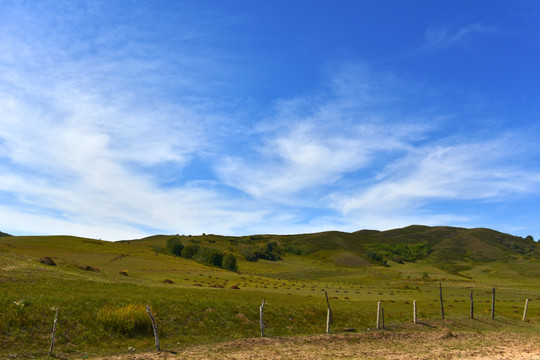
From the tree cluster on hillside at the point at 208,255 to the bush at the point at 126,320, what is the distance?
13930 centimetres

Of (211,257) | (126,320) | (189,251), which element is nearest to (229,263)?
(211,257)

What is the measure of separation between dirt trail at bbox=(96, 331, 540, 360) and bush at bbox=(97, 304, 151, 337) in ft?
20.0

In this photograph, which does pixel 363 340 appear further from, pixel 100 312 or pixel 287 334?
pixel 100 312

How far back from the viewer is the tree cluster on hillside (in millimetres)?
169625

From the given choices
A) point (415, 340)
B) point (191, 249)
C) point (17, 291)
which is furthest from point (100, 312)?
point (191, 249)

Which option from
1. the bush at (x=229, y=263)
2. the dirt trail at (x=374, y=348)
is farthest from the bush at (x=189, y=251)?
the dirt trail at (x=374, y=348)

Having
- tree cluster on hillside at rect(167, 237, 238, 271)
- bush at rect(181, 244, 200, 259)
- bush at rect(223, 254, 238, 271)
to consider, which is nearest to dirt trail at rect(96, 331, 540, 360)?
bush at rect(223, 254, 238, 271)

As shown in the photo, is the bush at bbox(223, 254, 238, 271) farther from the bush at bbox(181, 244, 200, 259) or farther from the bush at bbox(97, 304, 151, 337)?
the bush at bbox(97, 304, 151, 337)

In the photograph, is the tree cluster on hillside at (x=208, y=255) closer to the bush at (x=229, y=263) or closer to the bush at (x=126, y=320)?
the bush at (x=229, y=263)

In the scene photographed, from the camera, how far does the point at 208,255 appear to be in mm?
179250

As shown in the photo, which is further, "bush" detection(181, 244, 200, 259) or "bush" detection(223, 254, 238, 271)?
"bush" detection(181, 244, 200, 259)

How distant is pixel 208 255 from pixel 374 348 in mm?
158018

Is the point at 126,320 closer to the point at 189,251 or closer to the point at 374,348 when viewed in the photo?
the point at 374,348

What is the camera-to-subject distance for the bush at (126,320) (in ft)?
97.2
